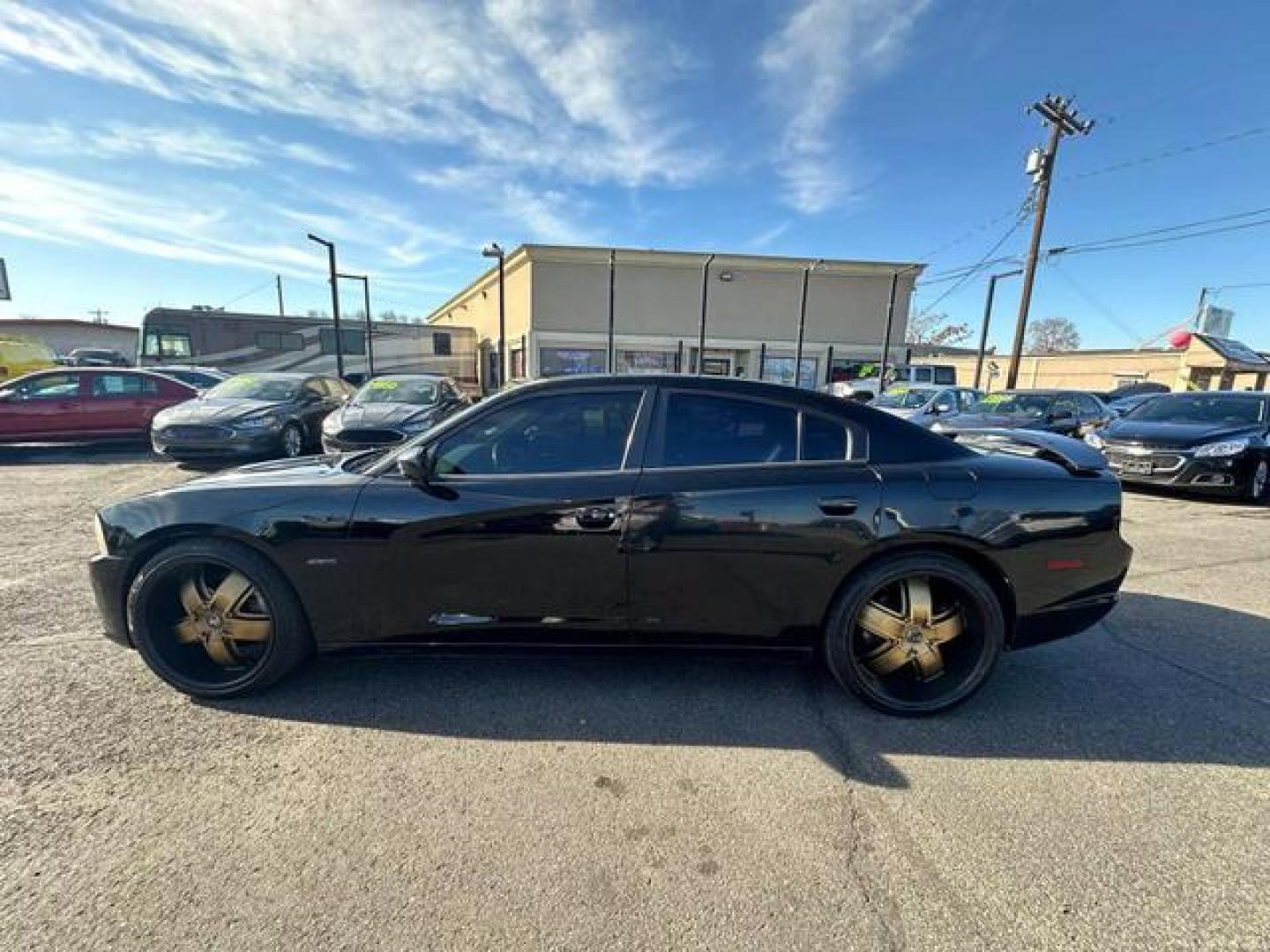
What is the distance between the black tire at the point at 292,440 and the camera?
8719 millimetres

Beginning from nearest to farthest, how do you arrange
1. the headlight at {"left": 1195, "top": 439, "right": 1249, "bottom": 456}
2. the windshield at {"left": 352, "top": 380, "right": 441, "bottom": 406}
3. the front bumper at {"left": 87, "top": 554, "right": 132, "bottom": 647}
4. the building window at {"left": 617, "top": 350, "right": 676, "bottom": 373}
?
the front bumper at {"left": 87, "top": 554, "right": 132, "bottom": 647} → the headlight at {"left": 1195, "top": 439, "right": 1249, "bottom": 456} → the windshield at {"left": 352, "top": 380, "right": 441, "bottom": 406} → the building window at {"left": 617, "top": 350, "right": 676, "bottom": 373}

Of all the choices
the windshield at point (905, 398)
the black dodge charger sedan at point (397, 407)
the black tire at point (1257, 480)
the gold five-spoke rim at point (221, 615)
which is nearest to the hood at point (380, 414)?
the black dodge charger sedan at point (397, 407)

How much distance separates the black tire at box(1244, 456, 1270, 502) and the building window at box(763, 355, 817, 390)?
2041cm

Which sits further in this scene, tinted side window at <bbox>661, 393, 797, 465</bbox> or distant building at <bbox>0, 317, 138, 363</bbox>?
distant building at <bbox>0, 317, 138, 363</bbox>

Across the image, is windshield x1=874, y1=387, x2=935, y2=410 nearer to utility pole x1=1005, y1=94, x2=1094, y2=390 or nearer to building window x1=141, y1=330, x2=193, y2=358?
utility pole x1=1005, y1=94, x2=1094, y2=390

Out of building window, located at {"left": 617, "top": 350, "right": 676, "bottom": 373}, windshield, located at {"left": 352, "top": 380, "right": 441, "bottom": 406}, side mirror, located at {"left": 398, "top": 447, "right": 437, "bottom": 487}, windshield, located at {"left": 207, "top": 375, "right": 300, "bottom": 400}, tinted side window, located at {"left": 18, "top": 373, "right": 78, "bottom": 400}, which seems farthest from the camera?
building window, located at {"left": 617, "top": 350, "right": 676, "bottom": 373}

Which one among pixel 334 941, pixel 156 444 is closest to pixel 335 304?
pixel 156 444

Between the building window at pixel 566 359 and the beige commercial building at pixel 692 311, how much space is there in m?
0.04

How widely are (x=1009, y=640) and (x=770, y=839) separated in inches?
62.9

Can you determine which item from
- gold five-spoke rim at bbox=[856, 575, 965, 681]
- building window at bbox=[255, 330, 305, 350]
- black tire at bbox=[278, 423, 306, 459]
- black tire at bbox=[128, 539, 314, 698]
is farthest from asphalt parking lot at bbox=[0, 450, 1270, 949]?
building window at bbox=[255, 330, 305, 350]

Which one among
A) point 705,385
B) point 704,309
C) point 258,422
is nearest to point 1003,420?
point 705,385

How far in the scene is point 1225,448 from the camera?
23.2 feet

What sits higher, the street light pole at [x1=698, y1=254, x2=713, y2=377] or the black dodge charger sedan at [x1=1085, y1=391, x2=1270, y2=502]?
the street light pole at [x1=698, y1=254, x2=713, y2=377]

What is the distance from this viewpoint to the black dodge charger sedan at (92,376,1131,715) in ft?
8.24
